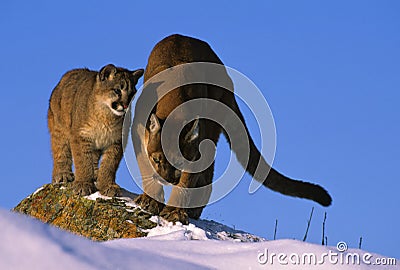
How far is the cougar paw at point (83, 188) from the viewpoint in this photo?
28.1 ft

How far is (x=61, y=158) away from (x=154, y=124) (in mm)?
2045

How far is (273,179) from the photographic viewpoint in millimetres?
9797

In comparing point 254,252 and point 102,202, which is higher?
point 102,202

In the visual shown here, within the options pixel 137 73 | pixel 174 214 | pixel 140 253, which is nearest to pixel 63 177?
pixel 137 73

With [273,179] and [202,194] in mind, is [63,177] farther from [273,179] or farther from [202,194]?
[273,179]

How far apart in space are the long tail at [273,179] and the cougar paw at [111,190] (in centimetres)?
214

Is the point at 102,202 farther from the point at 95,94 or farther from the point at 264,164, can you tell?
the point at 264,164

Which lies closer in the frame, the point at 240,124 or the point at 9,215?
the point at 9,215

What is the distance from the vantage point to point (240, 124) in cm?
1025

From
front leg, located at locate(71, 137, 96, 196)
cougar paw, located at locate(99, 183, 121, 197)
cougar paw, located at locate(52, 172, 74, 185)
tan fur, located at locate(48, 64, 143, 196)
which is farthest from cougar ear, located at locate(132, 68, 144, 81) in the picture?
cougar paw, located at locate(52, 172, 74, 185)

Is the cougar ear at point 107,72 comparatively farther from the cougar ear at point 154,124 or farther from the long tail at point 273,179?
the long tail at point 273,179

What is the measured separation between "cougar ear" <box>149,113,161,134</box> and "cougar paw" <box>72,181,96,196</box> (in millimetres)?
1091

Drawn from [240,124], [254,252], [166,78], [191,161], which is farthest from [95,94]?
[254,252]

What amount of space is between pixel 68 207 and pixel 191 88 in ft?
7.34
